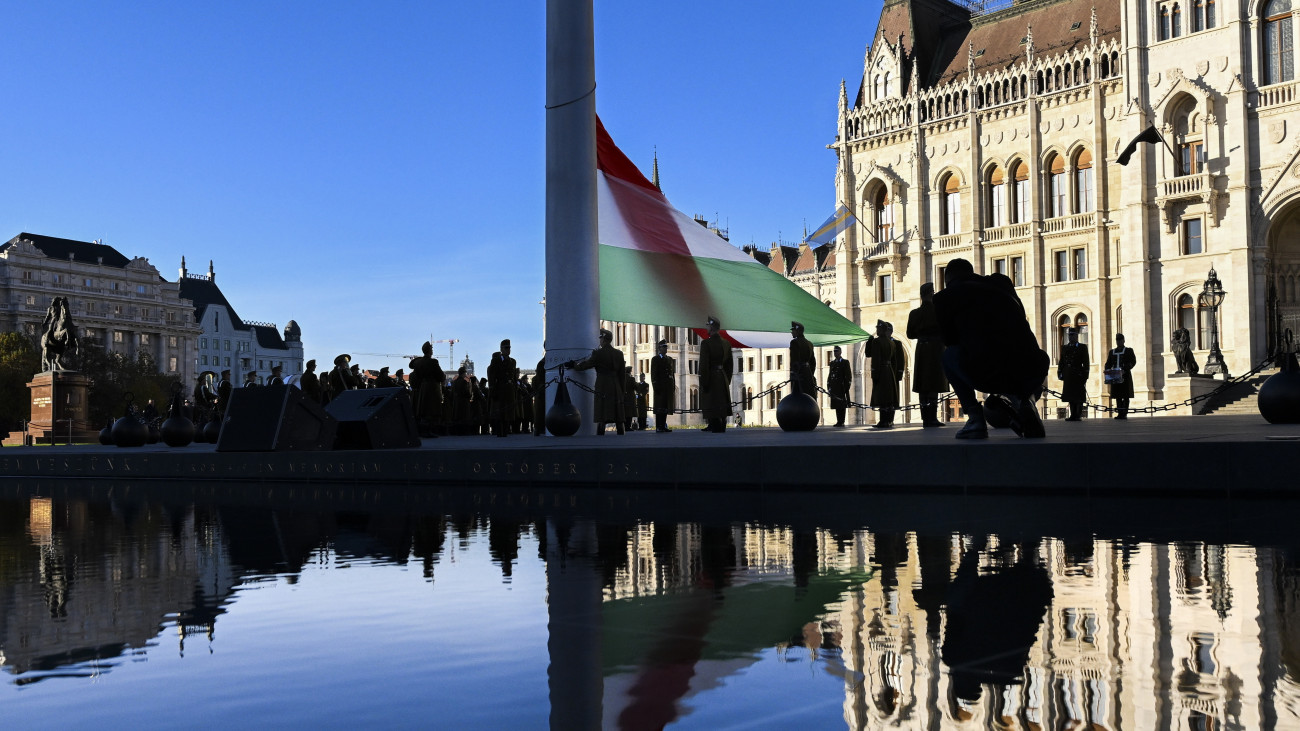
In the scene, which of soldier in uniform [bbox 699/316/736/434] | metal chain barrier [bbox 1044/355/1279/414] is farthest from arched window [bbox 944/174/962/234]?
soldier in uniform [bbox 699/316/736/434]

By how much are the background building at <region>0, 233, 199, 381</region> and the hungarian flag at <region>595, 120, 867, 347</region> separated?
302 feet

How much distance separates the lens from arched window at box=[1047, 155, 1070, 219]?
50.6m

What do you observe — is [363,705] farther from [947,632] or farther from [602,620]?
[947,632]

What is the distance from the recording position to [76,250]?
114m

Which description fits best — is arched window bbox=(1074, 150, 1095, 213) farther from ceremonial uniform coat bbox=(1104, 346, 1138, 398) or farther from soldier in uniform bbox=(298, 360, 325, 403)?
soldier in uniform bbox=(298, 360, 325, 403)

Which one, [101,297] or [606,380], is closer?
[606,380]

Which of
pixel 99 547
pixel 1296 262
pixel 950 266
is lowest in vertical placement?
pixel 99 547

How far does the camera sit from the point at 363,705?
107 inches

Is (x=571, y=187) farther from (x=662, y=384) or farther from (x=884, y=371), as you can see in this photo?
(x=884, y=371)

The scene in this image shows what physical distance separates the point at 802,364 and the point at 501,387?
6954 millimetres

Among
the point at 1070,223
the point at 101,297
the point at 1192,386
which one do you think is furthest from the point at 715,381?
the point at 101,297

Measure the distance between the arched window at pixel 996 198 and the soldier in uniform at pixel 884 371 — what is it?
34.6m

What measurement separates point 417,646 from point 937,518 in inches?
183

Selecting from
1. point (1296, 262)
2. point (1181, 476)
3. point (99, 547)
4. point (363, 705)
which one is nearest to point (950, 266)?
point (1181, 476)
